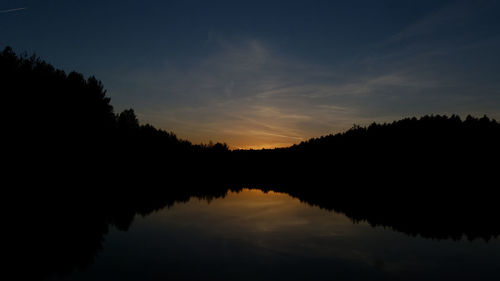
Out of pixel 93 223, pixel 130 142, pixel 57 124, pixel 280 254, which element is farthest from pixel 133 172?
pixel 280 254

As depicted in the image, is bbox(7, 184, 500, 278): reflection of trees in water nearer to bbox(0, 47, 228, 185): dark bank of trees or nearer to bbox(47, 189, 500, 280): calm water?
bbox(47, 189, 500, 280): calm water

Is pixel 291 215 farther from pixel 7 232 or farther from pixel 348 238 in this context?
pixel 7 232

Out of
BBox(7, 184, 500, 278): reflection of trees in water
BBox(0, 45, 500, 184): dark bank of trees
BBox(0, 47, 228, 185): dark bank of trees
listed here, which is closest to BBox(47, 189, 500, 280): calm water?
BBox(7, 184, 500, 278): reflection of trees in water

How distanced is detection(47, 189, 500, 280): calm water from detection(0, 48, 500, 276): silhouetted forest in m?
1.89

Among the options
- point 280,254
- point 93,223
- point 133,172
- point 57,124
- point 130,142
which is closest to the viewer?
point 280,254

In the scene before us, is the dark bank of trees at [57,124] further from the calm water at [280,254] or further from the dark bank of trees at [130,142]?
the calm water at [280,254]

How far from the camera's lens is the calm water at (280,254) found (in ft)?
44.7

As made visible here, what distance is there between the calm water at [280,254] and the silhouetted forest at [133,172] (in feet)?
6.21

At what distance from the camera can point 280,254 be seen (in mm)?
16797

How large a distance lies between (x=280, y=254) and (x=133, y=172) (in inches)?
2832

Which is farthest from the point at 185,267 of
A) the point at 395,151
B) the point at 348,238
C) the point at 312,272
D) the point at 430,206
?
the point at 395,151

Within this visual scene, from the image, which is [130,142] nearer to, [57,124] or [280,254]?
[57,124]

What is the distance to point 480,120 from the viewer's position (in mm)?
88875


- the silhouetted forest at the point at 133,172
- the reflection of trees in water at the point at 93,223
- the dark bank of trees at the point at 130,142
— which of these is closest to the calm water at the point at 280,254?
the reflection of trees in water at the point at 93,223
